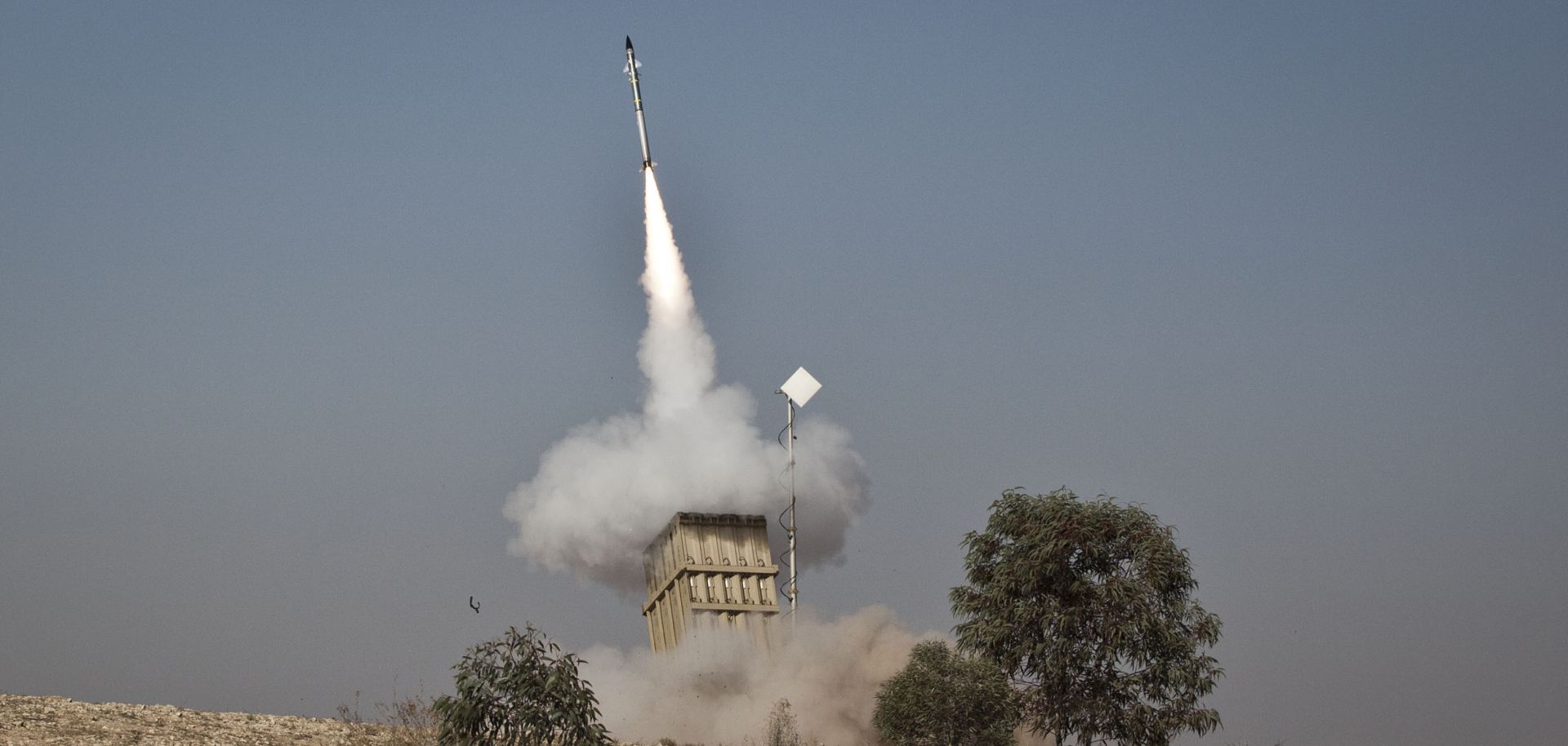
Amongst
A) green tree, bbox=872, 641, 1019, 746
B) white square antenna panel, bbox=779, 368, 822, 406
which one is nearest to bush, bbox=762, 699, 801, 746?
green tree, bbox=872, 641, 1019, 746

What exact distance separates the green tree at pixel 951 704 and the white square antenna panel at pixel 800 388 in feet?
26.9

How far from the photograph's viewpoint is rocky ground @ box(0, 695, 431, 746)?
105ft

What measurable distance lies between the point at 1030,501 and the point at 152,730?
1712 cm

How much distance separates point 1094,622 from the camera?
115 ft

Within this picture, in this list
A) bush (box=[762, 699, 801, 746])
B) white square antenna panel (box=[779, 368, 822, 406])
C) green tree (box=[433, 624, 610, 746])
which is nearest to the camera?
green tree (box=[433, 624, 610, 746])

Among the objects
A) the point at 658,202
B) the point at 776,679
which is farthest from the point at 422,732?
the point at 658,202

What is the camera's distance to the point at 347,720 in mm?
35500

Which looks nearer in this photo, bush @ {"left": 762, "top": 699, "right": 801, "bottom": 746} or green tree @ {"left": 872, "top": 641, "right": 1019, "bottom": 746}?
green tree @ {"left": 872, "top": 641, "right": 1019, "bottom": 746}

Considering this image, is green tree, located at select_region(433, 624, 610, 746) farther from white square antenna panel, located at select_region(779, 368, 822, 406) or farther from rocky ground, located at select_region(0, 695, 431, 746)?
white square antenna panel, located at select_region(779, 368, 822, 406)

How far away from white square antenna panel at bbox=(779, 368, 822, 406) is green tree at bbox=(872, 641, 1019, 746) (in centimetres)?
821

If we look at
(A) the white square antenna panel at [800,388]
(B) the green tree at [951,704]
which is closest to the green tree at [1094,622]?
(B) the green tree at [951,704]

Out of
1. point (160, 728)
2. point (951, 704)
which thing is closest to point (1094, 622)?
point (951, 704)

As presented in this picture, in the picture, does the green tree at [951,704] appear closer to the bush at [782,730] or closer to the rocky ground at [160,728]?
the bush at [782,730]

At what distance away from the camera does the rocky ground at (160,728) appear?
3189cm
